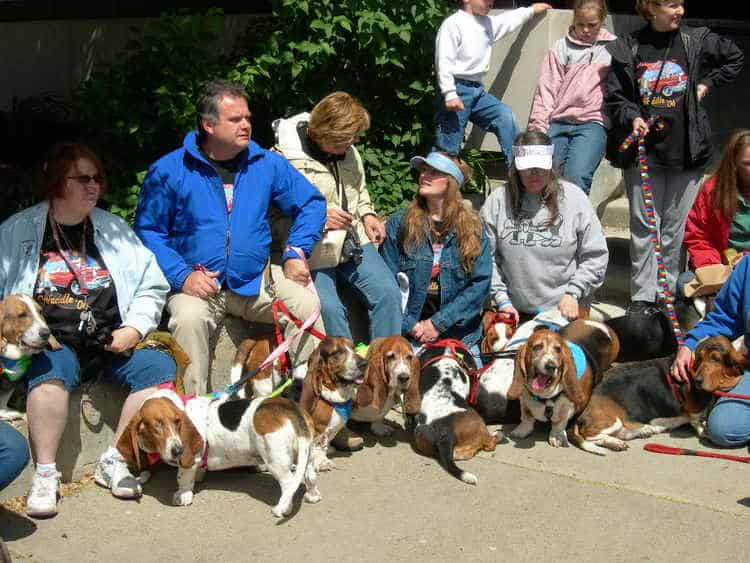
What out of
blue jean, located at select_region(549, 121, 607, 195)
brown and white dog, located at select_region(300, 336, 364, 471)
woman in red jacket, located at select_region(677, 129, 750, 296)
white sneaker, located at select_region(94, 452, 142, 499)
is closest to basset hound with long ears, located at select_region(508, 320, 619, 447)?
brown and white dog, located at select_region(300, 336, 364, 471)

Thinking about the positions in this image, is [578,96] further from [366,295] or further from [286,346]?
[286,346]

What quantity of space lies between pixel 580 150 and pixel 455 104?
971mm

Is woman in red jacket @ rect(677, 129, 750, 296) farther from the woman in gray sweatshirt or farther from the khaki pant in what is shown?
the khaki pant

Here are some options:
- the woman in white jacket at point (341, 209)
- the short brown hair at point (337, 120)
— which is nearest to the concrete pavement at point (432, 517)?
the woman in white jacket at point (341, 209)

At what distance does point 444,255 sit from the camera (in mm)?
6633

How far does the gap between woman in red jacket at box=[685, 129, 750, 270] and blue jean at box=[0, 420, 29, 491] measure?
423cm

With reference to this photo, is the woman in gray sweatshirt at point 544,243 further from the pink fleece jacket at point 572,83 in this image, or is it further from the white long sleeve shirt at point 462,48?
the white long sleeve shirt at point 462,48

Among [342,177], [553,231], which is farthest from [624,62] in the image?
[342,177]

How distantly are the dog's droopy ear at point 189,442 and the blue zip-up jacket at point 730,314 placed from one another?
2.79 m

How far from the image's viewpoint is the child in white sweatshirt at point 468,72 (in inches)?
310

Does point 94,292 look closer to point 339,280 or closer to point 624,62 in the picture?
point 339,280

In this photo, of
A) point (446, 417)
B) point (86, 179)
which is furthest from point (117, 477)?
point (446, 417)

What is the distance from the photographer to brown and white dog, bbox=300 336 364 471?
5535 mm

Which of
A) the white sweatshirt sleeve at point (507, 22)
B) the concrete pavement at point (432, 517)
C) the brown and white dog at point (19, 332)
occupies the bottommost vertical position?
the concrete pavement at point (432, 517)
